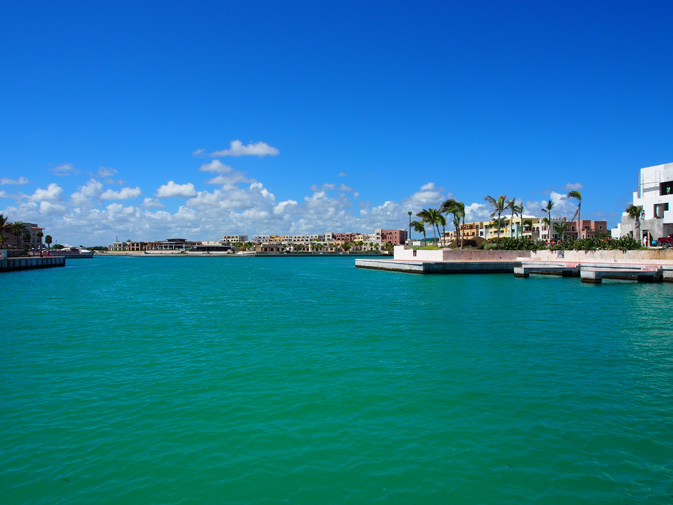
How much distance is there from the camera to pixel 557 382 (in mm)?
10461

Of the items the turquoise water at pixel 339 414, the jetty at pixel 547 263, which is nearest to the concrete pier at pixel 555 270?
the jetty at pixel 547 263

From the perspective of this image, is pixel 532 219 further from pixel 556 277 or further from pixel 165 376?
pixel 165 376

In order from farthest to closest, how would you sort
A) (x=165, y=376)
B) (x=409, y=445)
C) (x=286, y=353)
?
(x=286, y=353) → (x=165, y=376) → (x=409, y=445)

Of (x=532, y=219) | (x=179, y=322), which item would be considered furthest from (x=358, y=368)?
(x=532, y=219)

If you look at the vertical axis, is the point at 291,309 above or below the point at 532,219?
below

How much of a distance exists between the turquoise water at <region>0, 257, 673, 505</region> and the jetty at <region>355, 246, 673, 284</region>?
82.1 ft

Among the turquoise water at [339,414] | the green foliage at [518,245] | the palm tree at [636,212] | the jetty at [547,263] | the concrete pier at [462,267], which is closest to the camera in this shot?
the turquoise water at [339,414]

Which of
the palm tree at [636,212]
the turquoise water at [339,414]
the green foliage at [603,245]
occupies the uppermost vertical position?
the palm tree at [636,212]

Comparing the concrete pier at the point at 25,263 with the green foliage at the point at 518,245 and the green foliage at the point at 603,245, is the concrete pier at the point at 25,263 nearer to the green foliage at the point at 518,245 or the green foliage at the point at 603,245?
the green foliage at the point at 518,245

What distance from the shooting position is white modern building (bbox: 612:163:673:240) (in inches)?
2137

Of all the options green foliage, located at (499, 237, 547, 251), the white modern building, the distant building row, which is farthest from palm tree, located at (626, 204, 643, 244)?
the distant building row

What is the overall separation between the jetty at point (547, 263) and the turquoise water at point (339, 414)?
25.0 m

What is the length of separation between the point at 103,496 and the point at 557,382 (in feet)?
31.4

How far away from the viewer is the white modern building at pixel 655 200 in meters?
54.3
